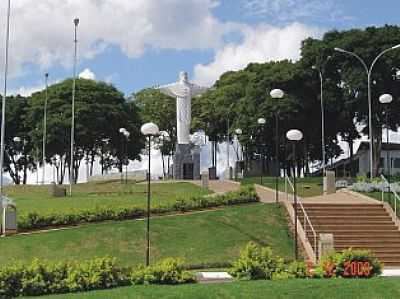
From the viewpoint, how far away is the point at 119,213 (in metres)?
27.0

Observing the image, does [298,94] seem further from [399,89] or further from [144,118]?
[144,118]

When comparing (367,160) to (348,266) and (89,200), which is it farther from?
(348,266)

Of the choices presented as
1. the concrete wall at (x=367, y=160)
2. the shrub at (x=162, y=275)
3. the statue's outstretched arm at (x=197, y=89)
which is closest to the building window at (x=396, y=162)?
the concrete wall at (x=367, y=160)

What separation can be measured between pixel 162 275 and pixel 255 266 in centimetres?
225

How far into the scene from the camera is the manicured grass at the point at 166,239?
2256 centimetres

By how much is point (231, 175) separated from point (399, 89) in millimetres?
18704

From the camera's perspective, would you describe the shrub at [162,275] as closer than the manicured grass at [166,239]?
Yes

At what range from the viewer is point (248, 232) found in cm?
2536

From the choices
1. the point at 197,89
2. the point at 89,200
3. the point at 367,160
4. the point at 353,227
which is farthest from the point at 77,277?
the point at 367,160

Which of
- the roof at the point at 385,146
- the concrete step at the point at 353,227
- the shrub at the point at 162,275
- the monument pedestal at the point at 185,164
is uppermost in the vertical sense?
the roof at the point at 385,146

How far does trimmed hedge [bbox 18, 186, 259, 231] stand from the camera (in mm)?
25828

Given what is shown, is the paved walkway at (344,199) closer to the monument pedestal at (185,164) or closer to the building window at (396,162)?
the monument pedestal at (185,164)

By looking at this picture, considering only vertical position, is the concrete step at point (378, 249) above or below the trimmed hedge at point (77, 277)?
below

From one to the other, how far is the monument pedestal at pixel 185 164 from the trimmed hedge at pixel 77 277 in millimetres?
47314
